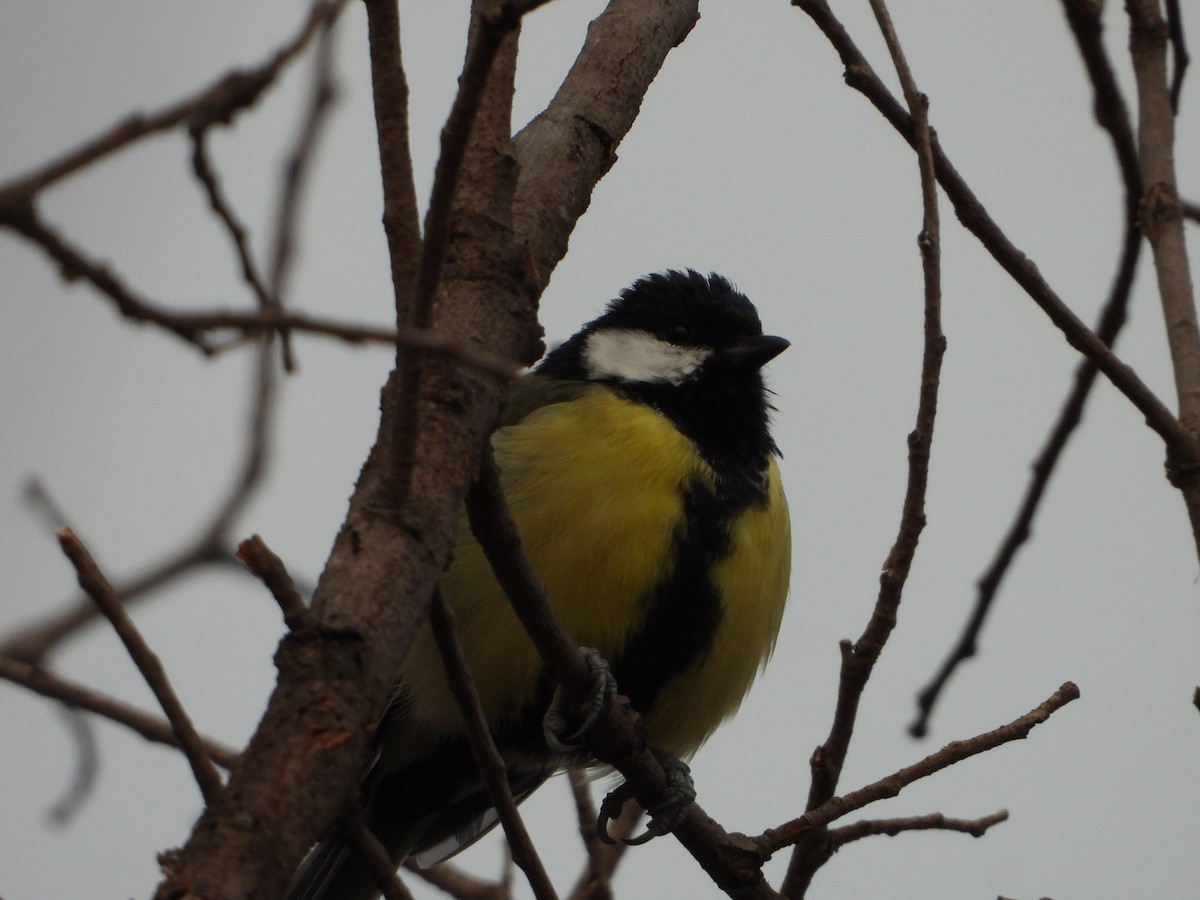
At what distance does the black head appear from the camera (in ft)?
13.3

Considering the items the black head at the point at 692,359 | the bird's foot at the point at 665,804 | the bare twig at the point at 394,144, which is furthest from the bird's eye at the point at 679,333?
the bare twig at the point at 394,144

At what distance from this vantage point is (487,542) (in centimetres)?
222

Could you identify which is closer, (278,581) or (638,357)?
(278,581)

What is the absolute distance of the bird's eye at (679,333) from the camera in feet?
14.5

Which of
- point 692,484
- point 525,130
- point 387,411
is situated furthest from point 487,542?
point 692,484

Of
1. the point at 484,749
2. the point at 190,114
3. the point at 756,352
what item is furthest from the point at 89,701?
the point at 756,352


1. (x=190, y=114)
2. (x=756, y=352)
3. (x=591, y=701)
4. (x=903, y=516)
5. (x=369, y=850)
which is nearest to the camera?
(x=190, y=114)

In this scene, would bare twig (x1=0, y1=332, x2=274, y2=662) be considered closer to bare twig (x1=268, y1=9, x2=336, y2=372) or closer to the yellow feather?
bare twig (x1=268, y1=9, x2=336, y2=372)

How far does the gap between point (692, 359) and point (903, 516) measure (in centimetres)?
184

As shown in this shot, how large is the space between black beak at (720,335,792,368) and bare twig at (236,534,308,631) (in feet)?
9.06

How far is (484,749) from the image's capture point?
221cm

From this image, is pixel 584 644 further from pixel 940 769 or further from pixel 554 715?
pixel 940 769

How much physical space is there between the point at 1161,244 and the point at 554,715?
152cm

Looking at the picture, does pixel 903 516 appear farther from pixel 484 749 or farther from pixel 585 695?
pixel 484 749
